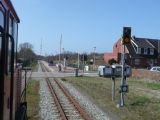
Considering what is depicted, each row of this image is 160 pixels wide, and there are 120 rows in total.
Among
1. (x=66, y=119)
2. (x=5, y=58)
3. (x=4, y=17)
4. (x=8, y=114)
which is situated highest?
(x=4, y=17)

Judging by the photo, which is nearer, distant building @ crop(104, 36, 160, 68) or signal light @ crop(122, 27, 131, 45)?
signal light @ crop(122, 27, 131, 45)

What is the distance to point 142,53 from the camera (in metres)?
94.5

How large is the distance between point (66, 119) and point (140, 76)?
39246mm

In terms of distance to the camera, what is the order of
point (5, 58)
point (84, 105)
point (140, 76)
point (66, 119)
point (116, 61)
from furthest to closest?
point (116, 61), point (140, 76), point (84, 105), point (66, 119), point (5, 58)

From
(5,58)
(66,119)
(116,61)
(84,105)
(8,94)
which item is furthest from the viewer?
(116,61)

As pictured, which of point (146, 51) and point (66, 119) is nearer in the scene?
point (66, 119)

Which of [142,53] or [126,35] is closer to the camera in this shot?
[126,35]

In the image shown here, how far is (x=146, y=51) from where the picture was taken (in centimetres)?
9525

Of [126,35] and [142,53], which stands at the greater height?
[142,53]

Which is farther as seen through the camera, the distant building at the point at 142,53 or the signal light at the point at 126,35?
the distant building at the point at 142,53

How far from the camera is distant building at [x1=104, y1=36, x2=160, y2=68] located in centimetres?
9250

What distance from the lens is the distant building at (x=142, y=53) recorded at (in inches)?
3642

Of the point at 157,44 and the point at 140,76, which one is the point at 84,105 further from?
the point at 157,44

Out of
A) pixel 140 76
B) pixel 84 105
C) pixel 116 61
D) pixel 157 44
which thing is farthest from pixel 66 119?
pixel 157 44
